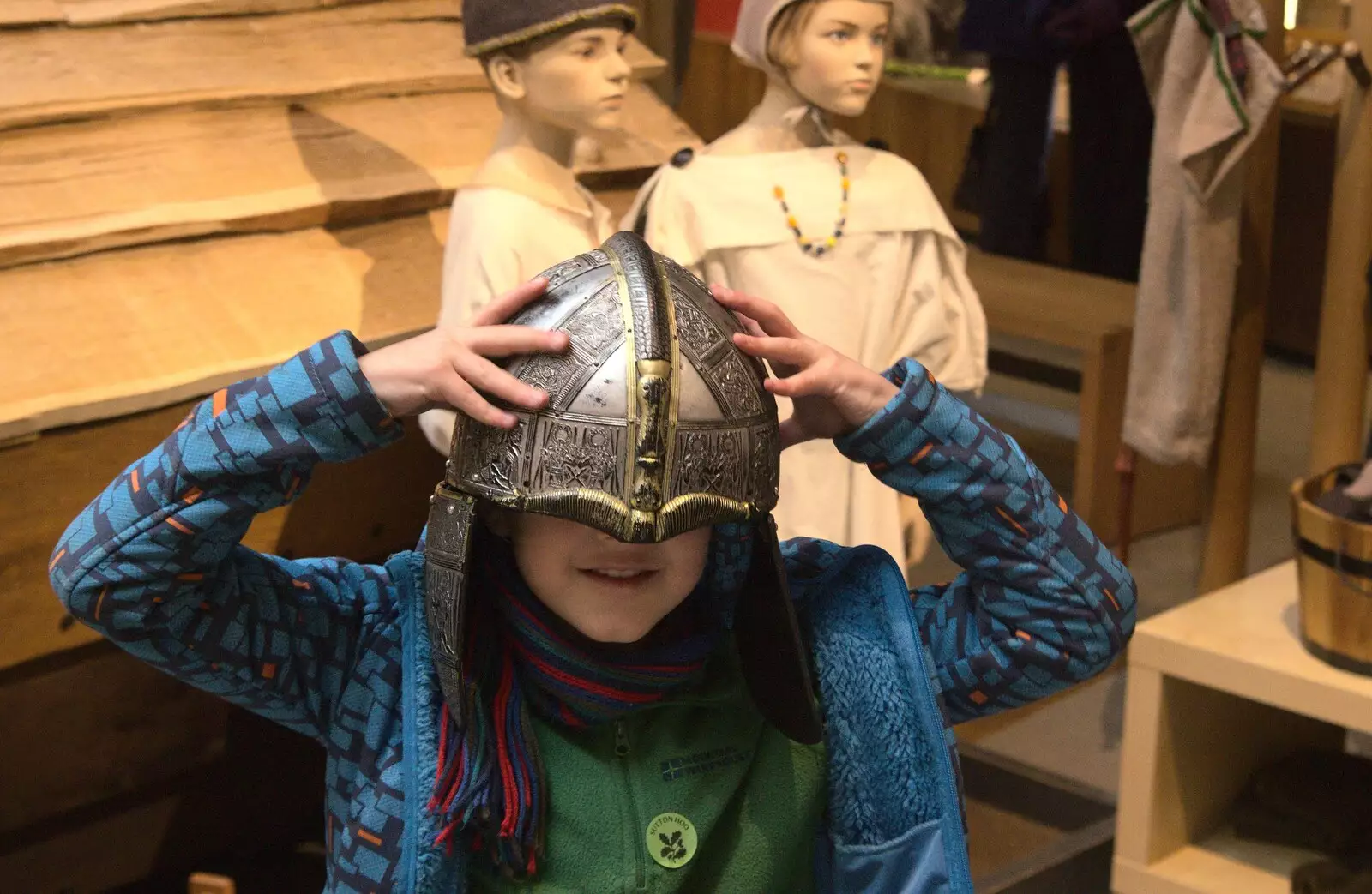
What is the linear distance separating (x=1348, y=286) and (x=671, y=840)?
82.1 inches

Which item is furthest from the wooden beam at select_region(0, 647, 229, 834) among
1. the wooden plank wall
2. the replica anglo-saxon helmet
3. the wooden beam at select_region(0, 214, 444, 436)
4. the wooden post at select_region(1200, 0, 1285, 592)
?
the wooden post at select_region(1200, 0, 1285, 592)

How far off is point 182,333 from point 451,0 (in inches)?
41.4

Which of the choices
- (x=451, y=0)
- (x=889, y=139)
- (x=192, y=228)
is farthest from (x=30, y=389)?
(x=889, y=139)

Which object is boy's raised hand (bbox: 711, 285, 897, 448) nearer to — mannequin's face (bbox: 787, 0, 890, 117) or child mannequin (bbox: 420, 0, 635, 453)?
child mannequin (bbox: 420, 0, 635, 453)

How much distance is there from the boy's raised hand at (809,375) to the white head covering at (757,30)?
112 cm

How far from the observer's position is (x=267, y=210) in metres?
2.66

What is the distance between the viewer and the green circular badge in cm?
150

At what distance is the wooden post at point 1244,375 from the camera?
3.19 m

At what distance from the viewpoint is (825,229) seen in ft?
8.41

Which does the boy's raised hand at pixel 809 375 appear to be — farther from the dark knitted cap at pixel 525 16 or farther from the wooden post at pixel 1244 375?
the wooden post at pixel 1244 375

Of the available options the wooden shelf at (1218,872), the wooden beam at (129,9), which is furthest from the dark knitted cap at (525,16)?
the wooden shelf at (1218,872)

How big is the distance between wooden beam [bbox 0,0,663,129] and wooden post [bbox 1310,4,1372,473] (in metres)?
1.26

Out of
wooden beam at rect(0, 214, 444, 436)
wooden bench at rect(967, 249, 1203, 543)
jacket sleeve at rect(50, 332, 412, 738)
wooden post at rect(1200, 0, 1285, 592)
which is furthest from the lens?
wooden bench at rect(967, 249, 1203, 543)

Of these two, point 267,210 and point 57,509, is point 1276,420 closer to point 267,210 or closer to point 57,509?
point 267,210
